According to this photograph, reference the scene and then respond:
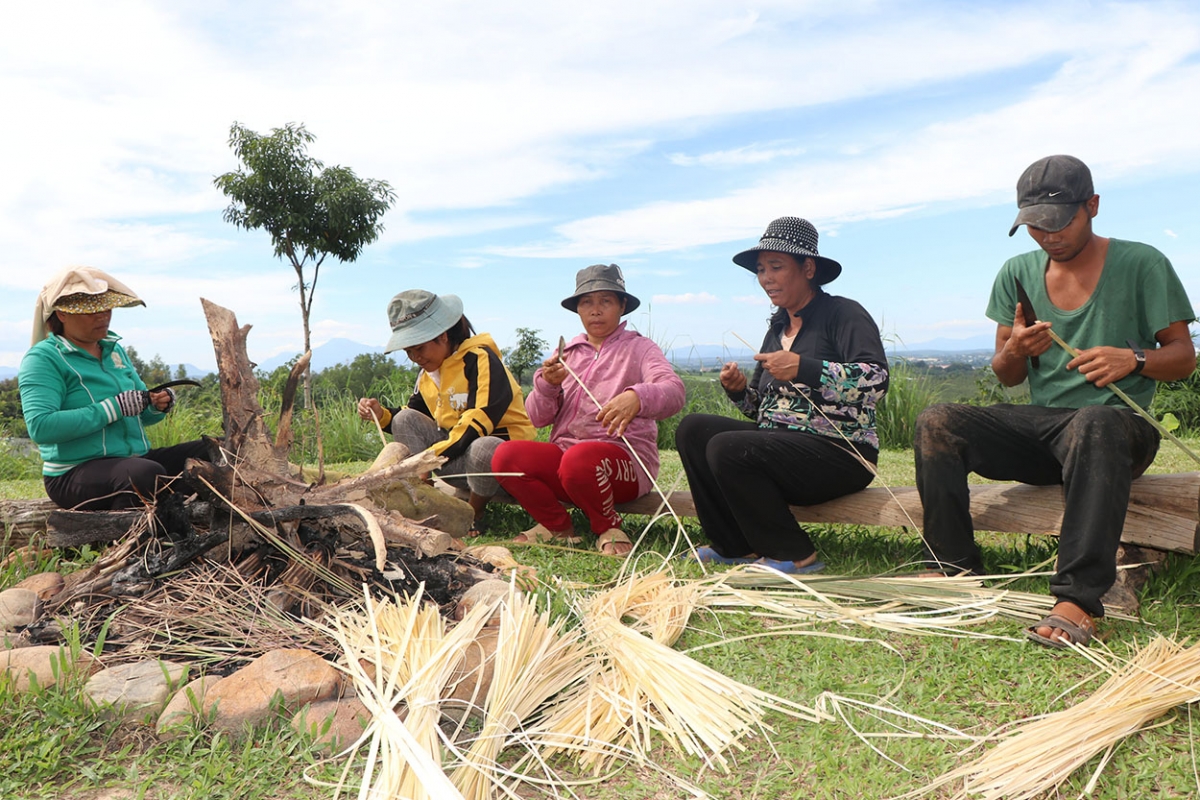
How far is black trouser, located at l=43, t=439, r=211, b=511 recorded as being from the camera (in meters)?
3.73

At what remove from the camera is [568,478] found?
12.8 ft

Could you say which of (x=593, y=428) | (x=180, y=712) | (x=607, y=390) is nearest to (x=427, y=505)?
(x=593, y=428)

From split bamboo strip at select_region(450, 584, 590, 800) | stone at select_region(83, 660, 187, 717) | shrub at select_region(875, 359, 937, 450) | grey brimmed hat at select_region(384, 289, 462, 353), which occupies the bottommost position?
shrub at select_region(875, 359, 937, 450)

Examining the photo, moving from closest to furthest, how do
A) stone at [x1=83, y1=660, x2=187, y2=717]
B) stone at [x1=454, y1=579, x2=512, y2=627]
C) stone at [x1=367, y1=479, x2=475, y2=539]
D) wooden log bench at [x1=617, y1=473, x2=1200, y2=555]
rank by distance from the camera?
1. stone at [x1=83, y1=660, x2=187, y2=717]
2. stone at [x1=454, y1=579, x2=512, y2=627]
3. wooden log bench at [x1=617, y1=473, x2=1200, y2=555]
4. stone at [x1=367, y1=479, x2=475, y2=539]

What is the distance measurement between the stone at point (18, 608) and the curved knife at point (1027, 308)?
359 centimetres

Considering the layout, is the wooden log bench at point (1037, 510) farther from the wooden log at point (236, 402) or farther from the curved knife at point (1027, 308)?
the wooden log at point (236, 402)

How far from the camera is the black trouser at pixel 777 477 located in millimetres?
3500

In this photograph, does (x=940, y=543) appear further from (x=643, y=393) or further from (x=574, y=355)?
(x=574, y=355)

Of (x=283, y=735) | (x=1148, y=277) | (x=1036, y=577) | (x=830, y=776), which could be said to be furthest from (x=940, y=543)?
(x=283, y=735)

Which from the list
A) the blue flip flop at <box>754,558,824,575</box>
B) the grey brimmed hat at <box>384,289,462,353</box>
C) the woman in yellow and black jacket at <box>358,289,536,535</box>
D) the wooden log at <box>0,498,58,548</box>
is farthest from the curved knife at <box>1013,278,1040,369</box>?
the wooden log at <box>0,498,58,548</box>

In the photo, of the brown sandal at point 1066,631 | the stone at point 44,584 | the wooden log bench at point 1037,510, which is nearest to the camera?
the brown sandal at point 1066,631

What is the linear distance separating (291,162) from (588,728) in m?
28.2

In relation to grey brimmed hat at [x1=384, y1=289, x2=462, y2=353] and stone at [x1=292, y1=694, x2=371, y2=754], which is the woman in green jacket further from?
stone at [x1=292, y1=694, x2=371, y2=754]

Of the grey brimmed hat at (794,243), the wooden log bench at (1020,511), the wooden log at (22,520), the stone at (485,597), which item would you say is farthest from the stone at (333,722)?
the wooden log at (22,520)
